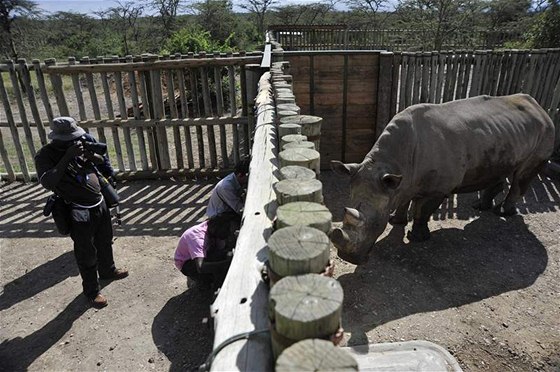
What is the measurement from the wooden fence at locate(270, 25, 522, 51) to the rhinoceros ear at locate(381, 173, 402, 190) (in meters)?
15.5

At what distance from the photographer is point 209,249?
469cm

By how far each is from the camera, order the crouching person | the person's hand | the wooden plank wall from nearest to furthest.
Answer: the person's hand
the crouching person
the wooden plank wall

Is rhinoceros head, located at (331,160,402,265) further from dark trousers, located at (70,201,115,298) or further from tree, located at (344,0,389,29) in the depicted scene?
tree, located at (344,0,389,29)

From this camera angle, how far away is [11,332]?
454cm

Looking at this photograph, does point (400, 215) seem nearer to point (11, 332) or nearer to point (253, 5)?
point (11, 332)

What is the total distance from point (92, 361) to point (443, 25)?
18783mm

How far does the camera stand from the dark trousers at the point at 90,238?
4.73 metres

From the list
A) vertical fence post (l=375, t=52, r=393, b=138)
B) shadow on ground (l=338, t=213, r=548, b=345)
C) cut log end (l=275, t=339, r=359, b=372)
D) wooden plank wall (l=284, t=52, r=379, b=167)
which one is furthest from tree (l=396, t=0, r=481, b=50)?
cut log end (l=275, t=339, r=359, b=372)

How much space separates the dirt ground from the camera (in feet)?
13.8

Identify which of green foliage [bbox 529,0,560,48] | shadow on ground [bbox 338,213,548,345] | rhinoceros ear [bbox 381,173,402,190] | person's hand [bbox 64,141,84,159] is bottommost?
shadow on ground [bbox 338,213,548,345]

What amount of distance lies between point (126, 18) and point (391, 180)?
1484 inches

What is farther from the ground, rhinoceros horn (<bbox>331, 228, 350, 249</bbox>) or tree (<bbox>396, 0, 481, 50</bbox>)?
tree (<bbox>396, 0, 481, 50</bbox>)

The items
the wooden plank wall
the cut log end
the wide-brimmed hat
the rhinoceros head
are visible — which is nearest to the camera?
the cut log end

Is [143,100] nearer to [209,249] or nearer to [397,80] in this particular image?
[209,249]
